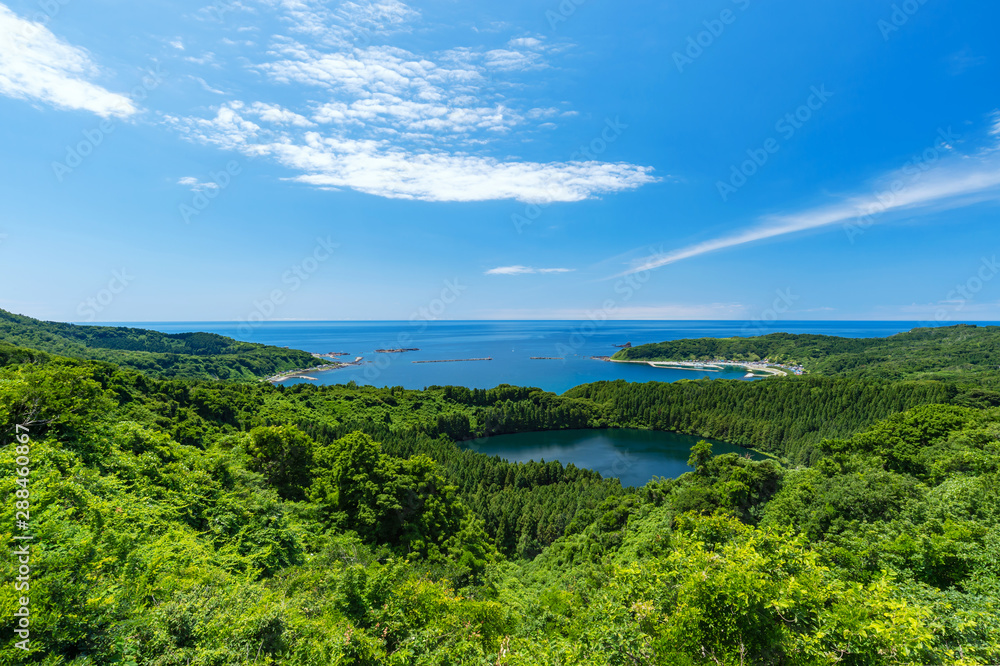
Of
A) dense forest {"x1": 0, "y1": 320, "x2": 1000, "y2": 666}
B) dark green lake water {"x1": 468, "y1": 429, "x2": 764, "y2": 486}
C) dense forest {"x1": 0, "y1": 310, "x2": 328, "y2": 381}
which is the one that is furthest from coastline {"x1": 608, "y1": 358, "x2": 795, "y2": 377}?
dense forest {"x1": 0, "y1": 310, "x2": 328, "y2": 381}

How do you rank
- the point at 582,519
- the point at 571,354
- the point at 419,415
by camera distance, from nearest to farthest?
the point at 582,519
the point at 419,415
the point at 571,354

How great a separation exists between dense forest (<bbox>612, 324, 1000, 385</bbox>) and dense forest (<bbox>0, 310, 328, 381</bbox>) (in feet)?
420

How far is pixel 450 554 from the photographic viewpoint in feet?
65.6

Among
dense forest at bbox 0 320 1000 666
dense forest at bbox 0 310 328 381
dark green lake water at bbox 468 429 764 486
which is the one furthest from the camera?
dense forest at bbox 0 310 328 381

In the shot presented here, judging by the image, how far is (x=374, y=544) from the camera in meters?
18.9

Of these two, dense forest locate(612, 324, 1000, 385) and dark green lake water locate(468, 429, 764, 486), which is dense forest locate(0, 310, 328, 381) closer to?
dark green lake water locate(468, 429, 764, 486)

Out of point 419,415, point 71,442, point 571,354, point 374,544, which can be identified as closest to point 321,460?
point 374,544

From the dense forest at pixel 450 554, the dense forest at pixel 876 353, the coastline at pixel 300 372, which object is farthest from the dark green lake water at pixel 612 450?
the coastline at pixel 300 372

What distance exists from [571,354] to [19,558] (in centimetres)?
17036

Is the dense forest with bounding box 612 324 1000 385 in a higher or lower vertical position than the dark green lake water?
higher

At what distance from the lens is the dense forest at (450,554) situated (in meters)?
5.75

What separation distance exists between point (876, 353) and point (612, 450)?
12369 cm

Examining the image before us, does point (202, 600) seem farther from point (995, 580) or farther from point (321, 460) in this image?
point (321, 460)

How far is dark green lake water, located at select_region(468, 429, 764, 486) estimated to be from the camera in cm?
4850
